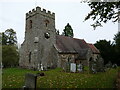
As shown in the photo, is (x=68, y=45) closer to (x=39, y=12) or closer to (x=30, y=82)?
(x=39, y=12)

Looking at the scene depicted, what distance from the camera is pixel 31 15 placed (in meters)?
29.4

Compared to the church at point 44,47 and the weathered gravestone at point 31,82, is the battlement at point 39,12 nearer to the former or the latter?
the church at point 44,47

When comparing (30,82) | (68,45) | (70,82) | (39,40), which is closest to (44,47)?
(39,40)

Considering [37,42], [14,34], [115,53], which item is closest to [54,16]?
[37,42]

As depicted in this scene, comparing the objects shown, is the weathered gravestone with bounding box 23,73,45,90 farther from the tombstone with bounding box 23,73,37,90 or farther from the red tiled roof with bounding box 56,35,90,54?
the red tiled roof with bounding box 56,35,90,54

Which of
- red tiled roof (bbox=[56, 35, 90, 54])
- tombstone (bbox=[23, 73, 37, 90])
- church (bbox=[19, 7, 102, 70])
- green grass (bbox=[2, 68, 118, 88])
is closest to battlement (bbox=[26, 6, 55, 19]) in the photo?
church (bbox=[19, 7, 102, 70])

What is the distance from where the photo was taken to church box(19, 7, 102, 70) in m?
28.0

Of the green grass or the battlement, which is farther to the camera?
the battlement

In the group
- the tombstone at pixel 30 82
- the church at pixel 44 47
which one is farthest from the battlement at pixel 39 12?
the tombstone at pixel 30 82

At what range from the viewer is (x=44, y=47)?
2861 centimetres

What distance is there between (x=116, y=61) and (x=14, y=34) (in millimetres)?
30906

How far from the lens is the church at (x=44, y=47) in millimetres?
28031

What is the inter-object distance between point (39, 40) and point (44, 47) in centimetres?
152

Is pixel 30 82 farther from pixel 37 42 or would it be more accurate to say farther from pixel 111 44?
pixel 111 44
